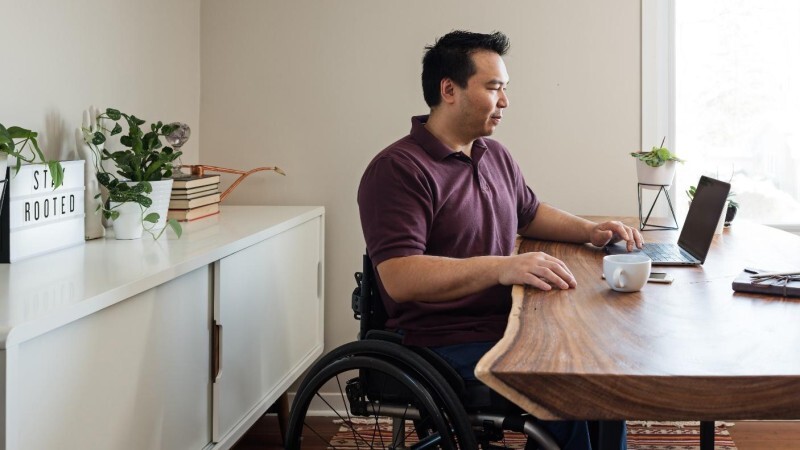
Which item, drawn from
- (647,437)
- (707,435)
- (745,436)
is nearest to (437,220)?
(707,435)

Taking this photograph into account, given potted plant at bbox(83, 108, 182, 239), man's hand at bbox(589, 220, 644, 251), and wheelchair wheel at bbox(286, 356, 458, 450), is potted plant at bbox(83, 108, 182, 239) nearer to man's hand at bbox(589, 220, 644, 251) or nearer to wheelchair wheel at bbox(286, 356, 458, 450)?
wheelchair wheel at bbox(286, 356, 458, 450)

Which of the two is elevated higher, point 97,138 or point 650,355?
point 97,138

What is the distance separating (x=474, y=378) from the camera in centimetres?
195

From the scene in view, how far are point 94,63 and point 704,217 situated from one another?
173cm

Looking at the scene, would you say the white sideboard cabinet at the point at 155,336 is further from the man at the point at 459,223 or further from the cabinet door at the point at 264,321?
the man at the point at 459,223

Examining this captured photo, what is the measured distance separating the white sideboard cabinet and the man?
47 cm

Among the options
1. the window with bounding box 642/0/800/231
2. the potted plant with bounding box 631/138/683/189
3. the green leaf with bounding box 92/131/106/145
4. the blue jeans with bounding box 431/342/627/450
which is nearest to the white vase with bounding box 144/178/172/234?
the green leaf with bounding box 92/131/106/145

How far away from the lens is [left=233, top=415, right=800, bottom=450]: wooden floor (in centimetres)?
307

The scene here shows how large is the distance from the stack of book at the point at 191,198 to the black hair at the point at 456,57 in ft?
2.76

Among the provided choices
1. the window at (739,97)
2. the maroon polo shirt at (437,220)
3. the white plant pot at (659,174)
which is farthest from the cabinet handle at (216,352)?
the window at (739,97)

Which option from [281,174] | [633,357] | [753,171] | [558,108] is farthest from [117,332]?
[753,171]

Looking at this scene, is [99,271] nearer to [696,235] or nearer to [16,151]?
[16,151]

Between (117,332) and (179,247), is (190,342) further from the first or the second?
(117,332)

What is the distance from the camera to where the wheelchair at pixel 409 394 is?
1.77 metres
